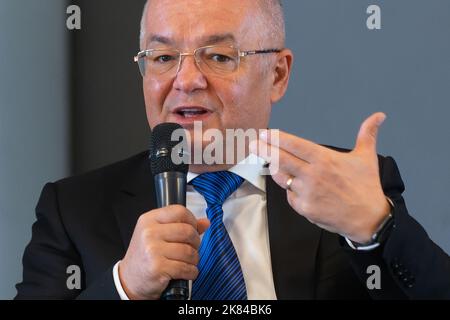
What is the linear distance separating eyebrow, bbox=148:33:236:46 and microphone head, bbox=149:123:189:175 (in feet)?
1.15

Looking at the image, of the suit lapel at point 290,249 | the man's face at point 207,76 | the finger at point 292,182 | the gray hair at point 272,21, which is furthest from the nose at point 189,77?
the finger at point 292,182

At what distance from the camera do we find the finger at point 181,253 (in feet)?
3.70

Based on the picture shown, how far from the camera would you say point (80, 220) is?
158 centimetres

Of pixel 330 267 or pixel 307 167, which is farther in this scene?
pixel 330 267

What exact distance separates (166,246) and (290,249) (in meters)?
0.44

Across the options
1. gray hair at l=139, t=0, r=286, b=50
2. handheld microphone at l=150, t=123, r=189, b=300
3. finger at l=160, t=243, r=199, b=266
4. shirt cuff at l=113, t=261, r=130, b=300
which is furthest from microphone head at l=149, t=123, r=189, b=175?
gray hair at l=139, t=0, r=286, b=50

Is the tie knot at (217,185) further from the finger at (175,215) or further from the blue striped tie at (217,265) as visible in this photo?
the finger at (175,215)

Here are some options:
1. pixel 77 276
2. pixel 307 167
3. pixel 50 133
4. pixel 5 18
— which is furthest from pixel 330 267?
pixel 5 18

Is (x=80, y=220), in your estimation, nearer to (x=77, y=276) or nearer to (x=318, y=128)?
(x=77, y=276)

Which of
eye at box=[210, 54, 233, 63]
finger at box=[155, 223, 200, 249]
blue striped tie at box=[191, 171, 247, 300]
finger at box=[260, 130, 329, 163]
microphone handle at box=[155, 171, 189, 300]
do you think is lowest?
blue striped tie at box=[191, 171, 247, 300]

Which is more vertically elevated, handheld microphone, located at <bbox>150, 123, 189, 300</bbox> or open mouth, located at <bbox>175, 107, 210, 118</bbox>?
open mouth, located at <bbox>175, 107, 210, 118</bbox>

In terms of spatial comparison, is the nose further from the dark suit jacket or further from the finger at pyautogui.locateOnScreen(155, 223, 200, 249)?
the finger at pyautogui.locateOnScreen(155, 223, 200, 249)

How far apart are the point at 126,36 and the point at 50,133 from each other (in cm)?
36

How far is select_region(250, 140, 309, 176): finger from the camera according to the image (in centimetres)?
111
